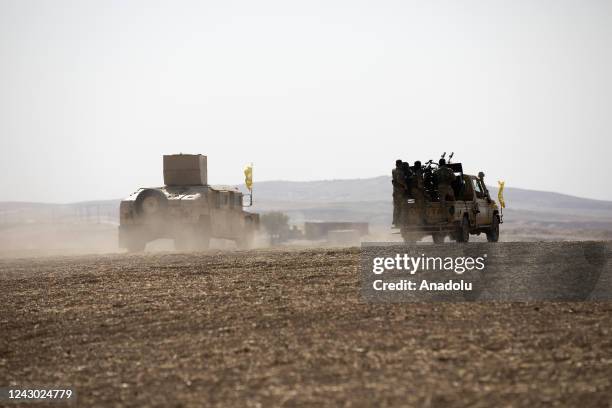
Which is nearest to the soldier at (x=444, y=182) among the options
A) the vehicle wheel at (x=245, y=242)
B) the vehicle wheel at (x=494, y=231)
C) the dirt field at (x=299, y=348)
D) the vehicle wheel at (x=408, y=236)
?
the vehicle wheel at (x=408, y=236)

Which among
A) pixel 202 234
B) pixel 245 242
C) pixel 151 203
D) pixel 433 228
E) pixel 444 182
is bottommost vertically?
pixel 245 242

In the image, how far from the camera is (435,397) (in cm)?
609

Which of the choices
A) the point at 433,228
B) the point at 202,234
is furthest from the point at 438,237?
the point at 202,234

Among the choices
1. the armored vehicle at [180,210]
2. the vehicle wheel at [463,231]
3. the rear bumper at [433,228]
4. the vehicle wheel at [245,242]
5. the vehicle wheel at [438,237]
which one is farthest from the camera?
the vehicle wheel at [245,242]

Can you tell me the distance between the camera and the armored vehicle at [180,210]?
26.8 m

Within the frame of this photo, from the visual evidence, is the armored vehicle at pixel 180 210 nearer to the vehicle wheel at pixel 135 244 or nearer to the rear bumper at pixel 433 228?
the vehicle wheel at pixel 135 244

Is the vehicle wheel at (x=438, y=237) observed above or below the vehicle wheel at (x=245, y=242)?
above

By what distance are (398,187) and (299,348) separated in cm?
1472

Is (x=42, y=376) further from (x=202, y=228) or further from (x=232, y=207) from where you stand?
(x=232, y=207)

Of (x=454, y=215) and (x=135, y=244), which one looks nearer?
(x=454, y=215)

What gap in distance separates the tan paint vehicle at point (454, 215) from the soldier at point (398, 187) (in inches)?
6.4

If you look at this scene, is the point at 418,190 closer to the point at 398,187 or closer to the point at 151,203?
the point at 398,187

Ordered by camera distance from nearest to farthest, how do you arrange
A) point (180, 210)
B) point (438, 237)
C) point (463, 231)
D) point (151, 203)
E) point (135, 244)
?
point (438, 237) → point (463, 231) → point (180, 210) → point (151, 203) → point (135, 244)

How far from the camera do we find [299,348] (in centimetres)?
794
